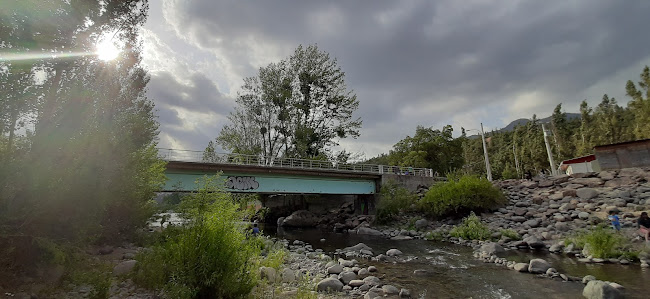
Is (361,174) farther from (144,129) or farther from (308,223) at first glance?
(144,129)

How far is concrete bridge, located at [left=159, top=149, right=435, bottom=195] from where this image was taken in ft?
69.2

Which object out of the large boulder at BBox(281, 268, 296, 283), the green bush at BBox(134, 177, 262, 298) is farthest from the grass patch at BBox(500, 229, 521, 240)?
the green bush at BBox(134, 177, 262, 298)

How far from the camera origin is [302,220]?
3591 cm

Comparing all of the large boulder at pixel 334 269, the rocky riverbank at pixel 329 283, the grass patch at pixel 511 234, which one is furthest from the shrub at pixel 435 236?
the large boulder at pixel 334 269

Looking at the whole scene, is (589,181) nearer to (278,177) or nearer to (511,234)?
(511,234)

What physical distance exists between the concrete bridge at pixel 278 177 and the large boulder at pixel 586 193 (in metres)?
15.2

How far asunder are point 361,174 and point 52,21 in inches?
1046

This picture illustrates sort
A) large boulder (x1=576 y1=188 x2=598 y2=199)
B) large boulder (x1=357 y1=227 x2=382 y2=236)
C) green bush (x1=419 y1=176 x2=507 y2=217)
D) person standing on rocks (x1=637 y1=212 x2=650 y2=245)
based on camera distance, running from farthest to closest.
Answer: large boulder (x1=357 y1=227 x2=382 y2=236) < green bush (x1=419 y1=176 x2=507 y2=217) < large boulder (x1=576 y1=188 x2=598 y2=199) < person standing on rocks (x1=637 y1=212 x2=650 y2=245)

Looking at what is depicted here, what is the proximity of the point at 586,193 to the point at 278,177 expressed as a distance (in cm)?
2337

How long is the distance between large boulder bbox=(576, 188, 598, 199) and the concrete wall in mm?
14928

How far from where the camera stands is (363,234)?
2505 cm

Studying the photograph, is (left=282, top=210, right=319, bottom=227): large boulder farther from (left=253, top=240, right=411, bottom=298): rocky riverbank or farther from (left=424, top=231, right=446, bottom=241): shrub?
(left=253, top=240, right=411, bottom=298): rocky riverbank

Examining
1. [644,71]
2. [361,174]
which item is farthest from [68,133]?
[644,71]

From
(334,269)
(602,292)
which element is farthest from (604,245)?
(334,269)
